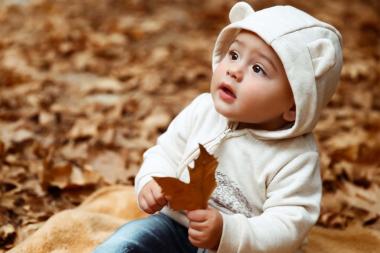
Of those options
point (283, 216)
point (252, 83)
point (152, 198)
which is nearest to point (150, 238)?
point (152, 198)

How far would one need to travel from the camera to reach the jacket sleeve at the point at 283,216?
1306mm

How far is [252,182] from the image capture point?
1.43 metres

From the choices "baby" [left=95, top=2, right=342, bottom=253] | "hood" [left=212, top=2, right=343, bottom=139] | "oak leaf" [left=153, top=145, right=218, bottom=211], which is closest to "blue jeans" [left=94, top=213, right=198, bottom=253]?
"baby" [left=95, top=2, right=342, bottom=253]

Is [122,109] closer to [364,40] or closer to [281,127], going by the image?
[281,127]

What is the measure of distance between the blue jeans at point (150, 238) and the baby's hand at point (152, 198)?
0.05 meters

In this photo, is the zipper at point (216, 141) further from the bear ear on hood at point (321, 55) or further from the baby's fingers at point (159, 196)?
the bear ear on hood at point (321, 55)

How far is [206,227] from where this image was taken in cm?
128

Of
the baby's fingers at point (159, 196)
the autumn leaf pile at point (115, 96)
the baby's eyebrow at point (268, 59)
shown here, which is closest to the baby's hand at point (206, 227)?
the baby's fingers at point (159, 196)

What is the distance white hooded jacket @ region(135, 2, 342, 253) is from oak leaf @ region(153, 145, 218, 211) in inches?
3.1

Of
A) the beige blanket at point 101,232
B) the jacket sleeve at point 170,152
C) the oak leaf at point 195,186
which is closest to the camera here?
the oak leaf at point 195,186

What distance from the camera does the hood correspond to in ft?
4.38

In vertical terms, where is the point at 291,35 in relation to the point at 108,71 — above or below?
above

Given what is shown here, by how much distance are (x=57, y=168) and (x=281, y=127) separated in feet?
3.44

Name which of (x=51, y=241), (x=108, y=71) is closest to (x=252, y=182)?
(x=51, y=241)
